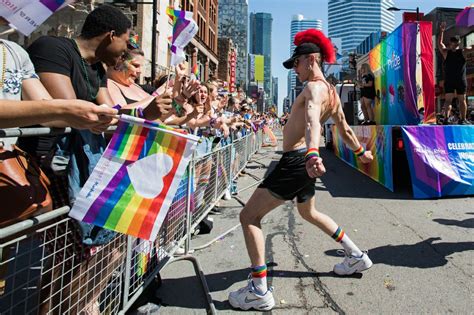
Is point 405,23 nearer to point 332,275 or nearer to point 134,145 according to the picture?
point 332,275

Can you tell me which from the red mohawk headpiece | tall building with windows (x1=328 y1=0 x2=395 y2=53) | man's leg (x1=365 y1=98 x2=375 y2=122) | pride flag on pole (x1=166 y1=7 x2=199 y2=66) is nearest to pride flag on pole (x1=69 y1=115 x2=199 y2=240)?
the red mohawk headpiece

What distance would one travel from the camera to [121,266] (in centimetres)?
238

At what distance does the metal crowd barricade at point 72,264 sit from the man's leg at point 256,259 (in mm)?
276

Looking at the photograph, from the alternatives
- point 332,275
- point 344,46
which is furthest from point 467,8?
point 344,46

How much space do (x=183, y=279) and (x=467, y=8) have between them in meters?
7.71

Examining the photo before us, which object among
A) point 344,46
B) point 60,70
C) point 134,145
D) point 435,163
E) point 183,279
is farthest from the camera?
point 344,46

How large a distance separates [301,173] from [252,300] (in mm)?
1115

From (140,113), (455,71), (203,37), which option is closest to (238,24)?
(203,37)

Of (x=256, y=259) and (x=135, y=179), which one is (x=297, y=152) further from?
(x=135, y=179)

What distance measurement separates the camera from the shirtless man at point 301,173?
9.20ft

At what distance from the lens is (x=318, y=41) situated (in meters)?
3.20

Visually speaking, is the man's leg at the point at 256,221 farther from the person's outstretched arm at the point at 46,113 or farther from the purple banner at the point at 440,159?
the purple banner at the point at 440,159

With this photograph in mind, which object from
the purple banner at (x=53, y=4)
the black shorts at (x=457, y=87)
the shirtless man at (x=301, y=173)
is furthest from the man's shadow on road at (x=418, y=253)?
the black shorts at (x=457, y=87)

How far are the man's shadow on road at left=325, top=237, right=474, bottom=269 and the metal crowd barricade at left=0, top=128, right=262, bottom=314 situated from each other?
1.87 meters
